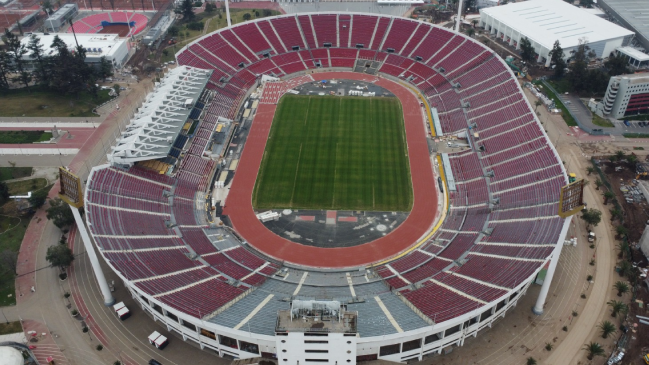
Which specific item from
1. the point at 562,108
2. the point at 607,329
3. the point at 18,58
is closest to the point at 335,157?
the point at 607,329

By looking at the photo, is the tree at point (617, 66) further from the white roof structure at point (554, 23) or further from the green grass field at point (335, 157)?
the green grass field at point (335, 157)

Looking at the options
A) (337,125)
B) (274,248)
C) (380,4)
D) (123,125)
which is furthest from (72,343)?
(380,4)

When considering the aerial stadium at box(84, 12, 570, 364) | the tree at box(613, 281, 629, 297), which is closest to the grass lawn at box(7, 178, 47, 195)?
the aerial stadium at box(84, 12, 570, 364)

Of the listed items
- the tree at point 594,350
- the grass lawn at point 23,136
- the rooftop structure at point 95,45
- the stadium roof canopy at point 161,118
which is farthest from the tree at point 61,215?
the tree at point 594,350

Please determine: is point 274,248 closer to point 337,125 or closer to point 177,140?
point 177,140

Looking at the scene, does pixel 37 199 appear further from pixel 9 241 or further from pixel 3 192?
pixel 9 241

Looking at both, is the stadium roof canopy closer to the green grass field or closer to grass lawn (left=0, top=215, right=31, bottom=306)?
the green grass field
